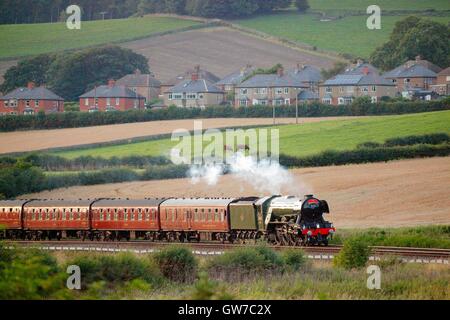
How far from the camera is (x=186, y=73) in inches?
6550

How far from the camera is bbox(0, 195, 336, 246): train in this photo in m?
47.0

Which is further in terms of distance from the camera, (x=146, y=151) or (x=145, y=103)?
(x=145, y=103)

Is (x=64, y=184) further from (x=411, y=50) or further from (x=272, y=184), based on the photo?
(x=411, y=50)

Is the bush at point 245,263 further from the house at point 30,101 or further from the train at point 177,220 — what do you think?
the house at point 30,101

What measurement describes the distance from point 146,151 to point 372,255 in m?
56.4

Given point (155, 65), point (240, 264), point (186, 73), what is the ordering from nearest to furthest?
point (240, 264) → point (186, 73) → point (155, 65)

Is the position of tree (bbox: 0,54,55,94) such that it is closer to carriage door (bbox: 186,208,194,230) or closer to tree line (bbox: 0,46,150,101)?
tree line (bbox: 0,46,150,101)

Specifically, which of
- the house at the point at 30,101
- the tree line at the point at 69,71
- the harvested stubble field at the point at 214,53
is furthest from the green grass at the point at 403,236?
the harvested stubble field at the point at 214,53

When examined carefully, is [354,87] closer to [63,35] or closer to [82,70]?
[82,70]

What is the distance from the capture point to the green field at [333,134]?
290 feet

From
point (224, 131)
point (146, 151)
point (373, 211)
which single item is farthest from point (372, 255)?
point (224, 131)

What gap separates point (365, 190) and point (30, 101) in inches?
3485

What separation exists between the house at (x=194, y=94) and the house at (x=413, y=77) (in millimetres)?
28569

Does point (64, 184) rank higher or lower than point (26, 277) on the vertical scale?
lower
